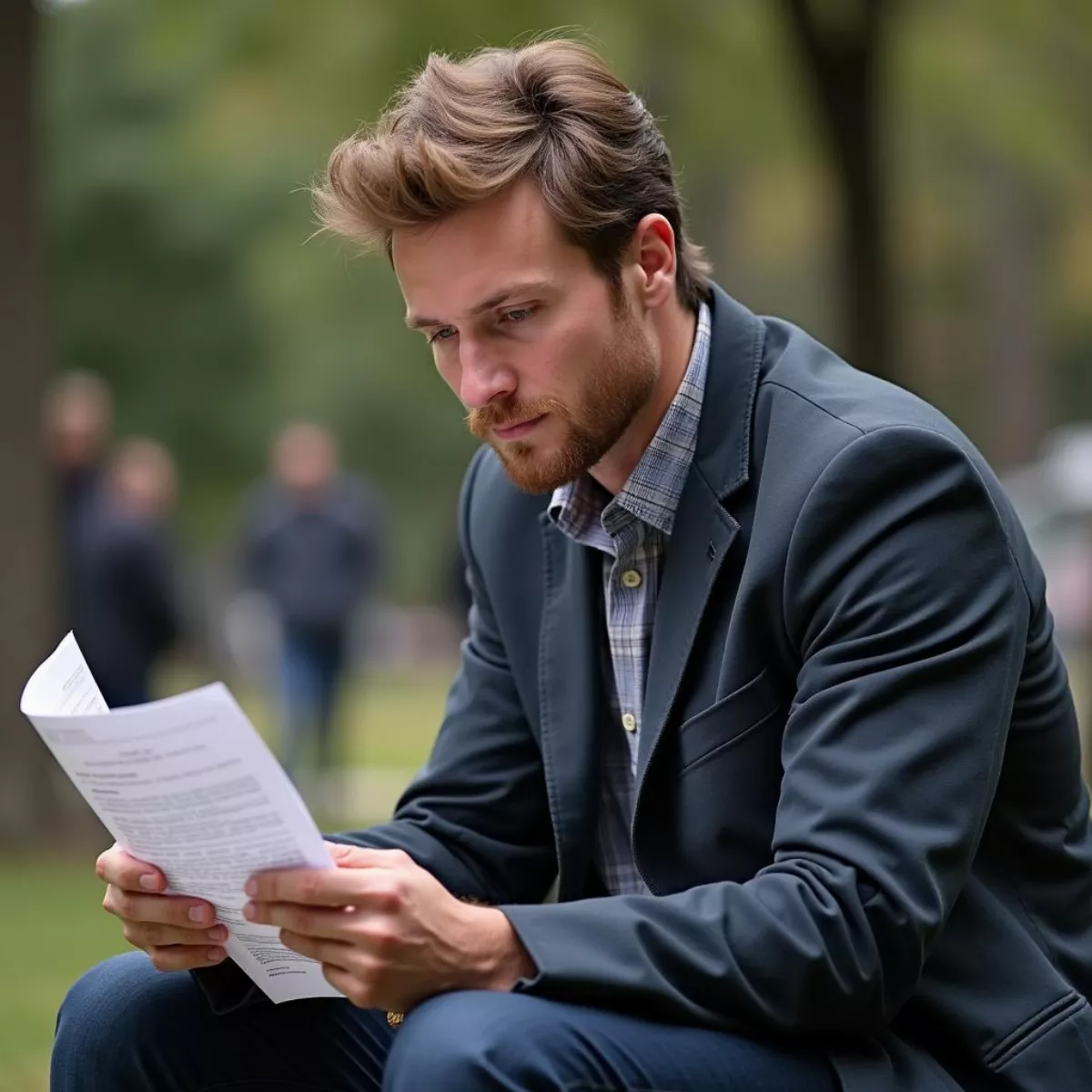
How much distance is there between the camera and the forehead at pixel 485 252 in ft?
9.19

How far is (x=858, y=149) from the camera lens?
9914 mm

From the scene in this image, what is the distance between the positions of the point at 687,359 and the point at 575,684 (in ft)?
1.66

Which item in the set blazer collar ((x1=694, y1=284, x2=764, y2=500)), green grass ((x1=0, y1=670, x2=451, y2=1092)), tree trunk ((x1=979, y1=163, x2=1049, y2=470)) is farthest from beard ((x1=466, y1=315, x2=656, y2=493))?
tree trunk ((x1=979, y1=163, x2=1049, y2=470))

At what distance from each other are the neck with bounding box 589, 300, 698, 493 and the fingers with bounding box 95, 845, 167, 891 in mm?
872

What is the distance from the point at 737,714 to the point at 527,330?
0.61 metres

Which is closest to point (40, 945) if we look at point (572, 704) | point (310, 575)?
point (572, 704)

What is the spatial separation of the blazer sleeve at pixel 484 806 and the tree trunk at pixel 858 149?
6822mm

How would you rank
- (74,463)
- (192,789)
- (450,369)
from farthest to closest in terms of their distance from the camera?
(74,463)
(450,369)
(192,789)

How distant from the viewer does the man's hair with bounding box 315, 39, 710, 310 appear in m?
2.80

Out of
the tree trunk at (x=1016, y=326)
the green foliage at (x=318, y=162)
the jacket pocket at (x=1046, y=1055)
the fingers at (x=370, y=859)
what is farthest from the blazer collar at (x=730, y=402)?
the tree trunk at (x=1016, y=326)

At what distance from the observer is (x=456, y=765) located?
316 centimetres

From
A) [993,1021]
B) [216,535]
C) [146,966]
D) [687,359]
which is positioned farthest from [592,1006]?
[216,535]

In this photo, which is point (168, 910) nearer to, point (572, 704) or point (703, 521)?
point (572, 704)

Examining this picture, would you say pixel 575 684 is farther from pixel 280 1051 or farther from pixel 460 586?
pixel 460 586
